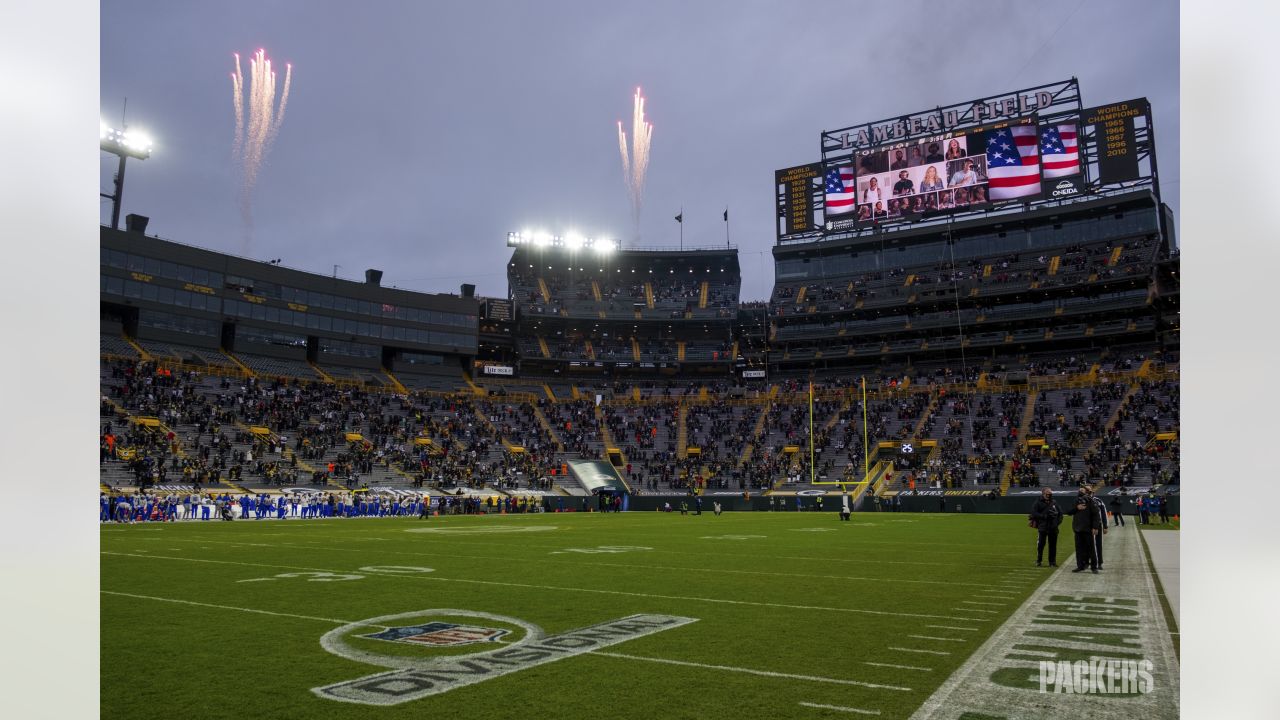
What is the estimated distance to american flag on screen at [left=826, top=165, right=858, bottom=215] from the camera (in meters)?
74.9

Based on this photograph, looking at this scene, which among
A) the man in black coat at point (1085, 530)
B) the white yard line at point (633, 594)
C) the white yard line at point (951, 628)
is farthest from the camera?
the man in black coat at point (1085, 530)

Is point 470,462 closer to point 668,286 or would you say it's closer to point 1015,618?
point 668,286

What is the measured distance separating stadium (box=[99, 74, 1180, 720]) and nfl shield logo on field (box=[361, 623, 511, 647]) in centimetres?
8

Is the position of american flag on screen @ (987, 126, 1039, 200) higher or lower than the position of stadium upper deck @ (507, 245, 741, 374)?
higher

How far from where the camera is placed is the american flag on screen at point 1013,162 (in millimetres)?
67250

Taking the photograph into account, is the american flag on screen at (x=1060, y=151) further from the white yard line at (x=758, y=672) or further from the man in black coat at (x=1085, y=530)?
the white yard line at (x=758, y=672)

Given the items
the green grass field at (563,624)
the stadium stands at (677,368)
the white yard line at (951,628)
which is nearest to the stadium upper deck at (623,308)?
the stadium stands at (677,368)

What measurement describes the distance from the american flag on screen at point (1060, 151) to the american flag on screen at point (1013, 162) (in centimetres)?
89

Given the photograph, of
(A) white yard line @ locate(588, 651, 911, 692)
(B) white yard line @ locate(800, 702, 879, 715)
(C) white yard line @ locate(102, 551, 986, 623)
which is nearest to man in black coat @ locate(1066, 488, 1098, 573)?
(C) white yard line @ locate(102, 551, 986, 623)

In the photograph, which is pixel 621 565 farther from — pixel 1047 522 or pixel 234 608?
pixel 1047 522

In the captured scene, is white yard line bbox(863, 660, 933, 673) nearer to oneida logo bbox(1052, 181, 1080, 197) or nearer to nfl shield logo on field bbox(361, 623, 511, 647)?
nfl shield logo on field bbox(361, 623, 511, 647)
